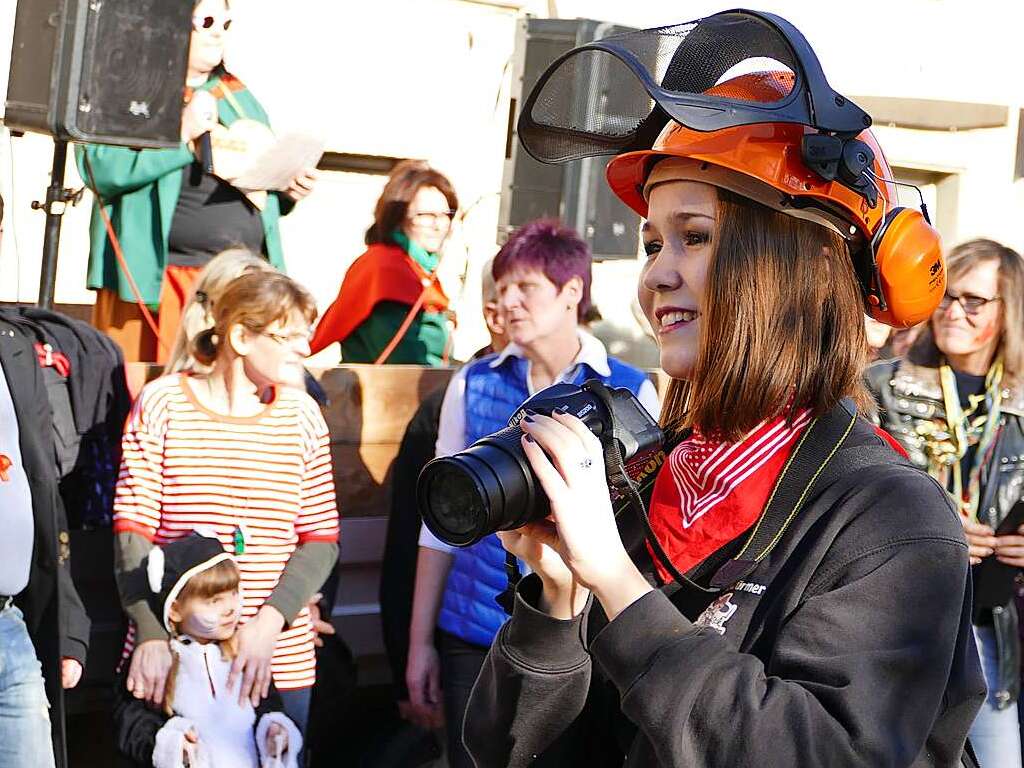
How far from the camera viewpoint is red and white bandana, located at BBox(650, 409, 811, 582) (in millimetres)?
1721

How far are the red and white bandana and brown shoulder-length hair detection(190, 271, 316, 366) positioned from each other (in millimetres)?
2133

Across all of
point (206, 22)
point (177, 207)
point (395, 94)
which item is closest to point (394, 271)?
point (177, 207)

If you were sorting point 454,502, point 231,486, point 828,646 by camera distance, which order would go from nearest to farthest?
point 828,646
point 454,502
point 231,486

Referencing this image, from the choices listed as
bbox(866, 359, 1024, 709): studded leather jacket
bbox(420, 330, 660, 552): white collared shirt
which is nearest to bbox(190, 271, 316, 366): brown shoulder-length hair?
bbox(420, 330, 660, 552): white collared shirt

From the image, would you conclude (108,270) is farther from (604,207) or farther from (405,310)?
(604,207)

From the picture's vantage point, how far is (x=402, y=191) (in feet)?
16.4

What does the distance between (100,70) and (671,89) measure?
297 cm

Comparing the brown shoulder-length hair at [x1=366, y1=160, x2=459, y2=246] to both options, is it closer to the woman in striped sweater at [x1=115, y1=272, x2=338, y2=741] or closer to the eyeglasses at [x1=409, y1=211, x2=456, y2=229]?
the eyeglasses at [x1=409, y1=211, x2=456, y2=229]

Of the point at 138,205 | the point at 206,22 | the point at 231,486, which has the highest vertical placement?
the point at 206,22

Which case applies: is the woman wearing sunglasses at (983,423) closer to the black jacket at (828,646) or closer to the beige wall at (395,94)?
the black jacket at (828,646)

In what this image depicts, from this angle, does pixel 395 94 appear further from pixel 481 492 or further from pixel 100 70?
pixel 481 492

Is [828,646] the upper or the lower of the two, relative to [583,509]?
lower

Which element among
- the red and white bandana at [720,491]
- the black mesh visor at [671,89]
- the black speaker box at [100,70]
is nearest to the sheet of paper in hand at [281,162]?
the black speaker box at [100,70]

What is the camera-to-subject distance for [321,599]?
3.86m
